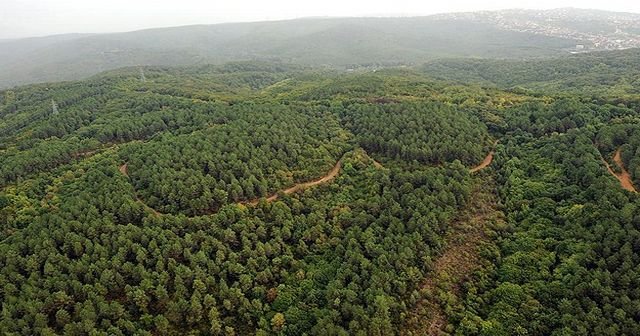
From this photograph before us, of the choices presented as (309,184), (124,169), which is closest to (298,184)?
(309,184)

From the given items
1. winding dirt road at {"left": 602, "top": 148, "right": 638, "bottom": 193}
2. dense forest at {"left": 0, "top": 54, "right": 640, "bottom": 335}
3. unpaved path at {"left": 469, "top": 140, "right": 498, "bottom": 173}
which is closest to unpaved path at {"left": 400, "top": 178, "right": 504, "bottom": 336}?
dense forest at {"left": 0, "top": 54, "right": 640, "bottom": 335}

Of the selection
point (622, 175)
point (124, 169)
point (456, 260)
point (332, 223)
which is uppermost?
point (124, 169)

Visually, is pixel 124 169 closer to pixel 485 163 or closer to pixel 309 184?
pixel 309 184

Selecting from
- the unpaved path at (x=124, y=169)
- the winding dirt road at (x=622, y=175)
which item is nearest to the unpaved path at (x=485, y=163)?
the winding dirt road at (x=622, y=175)

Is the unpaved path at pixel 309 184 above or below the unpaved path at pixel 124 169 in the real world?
below

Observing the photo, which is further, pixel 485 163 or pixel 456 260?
pixel 485 163

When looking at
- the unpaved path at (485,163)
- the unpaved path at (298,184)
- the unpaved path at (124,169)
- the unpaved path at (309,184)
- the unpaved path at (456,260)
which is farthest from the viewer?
the unpaved path at (485,163)

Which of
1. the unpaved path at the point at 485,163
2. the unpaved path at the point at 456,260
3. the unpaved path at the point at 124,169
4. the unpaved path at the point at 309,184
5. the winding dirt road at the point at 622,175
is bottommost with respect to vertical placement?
the unpaved path at the point at 456,260

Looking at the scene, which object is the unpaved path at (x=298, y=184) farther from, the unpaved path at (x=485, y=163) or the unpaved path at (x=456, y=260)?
the unpaved path at (x=456, y=260)
